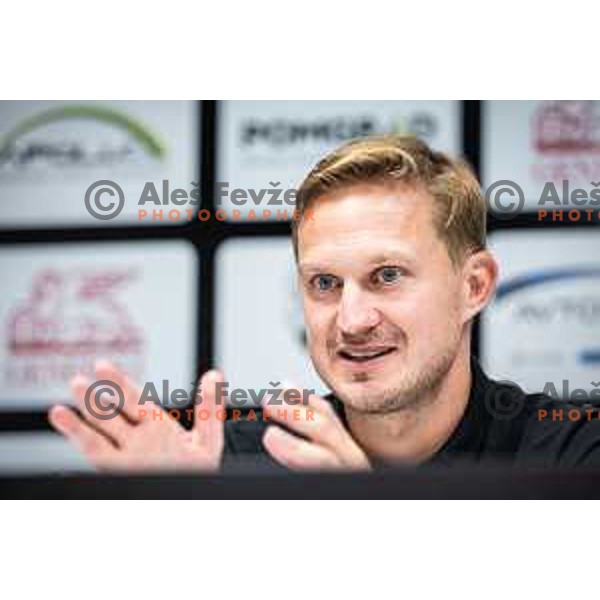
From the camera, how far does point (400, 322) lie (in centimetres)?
297

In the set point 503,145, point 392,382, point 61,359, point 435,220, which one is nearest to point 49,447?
point 61,359

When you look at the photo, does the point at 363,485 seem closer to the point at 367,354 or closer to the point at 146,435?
the point at 367,354

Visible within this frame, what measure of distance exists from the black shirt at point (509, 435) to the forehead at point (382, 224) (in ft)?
1.15

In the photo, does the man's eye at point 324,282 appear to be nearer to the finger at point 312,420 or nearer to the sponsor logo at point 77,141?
the finger at point 312,420

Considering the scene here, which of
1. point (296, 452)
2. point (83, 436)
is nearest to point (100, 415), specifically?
point (83, 436)

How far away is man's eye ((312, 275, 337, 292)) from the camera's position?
3.01m

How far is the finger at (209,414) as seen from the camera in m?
3.05

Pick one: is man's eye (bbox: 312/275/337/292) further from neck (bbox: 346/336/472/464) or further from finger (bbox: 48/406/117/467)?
finger (bbox: 48/406/117/467)

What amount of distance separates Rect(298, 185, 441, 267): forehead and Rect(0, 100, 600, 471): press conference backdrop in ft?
0.57

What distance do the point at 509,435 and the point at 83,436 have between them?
1103 mm

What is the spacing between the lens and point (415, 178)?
3.01 metres

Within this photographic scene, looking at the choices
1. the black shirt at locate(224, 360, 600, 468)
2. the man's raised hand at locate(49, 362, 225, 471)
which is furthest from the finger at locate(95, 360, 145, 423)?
the black shirt at locate(224, 360, 600, 468)
